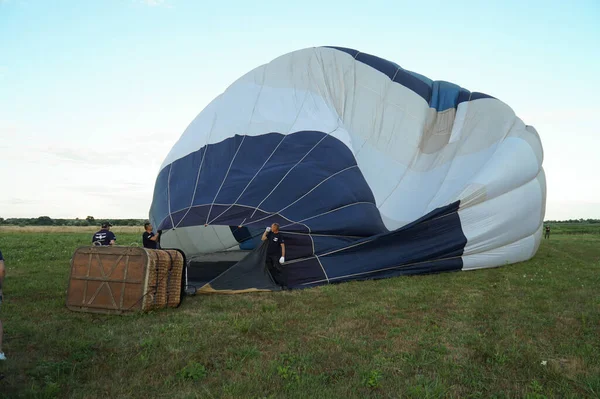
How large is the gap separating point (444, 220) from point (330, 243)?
6.91 ft

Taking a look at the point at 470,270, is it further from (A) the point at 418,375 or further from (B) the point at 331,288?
(A) the point at 418,375

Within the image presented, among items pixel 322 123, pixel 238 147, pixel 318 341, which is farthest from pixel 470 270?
pixel 318 341

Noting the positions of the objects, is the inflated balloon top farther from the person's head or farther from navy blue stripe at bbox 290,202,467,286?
the person's head

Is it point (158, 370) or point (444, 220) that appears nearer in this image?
point (158, 370)

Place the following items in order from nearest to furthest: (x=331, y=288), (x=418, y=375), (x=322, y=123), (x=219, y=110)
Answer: (x=418, y=375) < (x=331, y=288) < (x=322, y=123) < (x=219, y=110)

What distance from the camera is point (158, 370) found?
140 inches

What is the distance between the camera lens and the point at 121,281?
5.61 metres

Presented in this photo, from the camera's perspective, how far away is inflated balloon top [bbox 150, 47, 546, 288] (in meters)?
7.74

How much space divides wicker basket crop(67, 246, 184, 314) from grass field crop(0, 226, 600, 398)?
0.64 feet

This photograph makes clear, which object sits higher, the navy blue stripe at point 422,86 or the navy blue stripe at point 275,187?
the navy blue stripe at point 422,86

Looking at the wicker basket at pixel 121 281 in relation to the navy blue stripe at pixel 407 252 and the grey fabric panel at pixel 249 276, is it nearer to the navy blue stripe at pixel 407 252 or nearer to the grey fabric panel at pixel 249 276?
the grey fabric panel at pixel 249 276

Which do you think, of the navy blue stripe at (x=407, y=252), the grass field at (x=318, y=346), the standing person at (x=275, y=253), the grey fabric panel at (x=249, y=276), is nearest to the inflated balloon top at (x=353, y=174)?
the navy blue stripe at (x=407, y=252)

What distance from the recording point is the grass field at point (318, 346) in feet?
10.7

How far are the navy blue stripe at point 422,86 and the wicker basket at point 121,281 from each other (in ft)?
21.7
